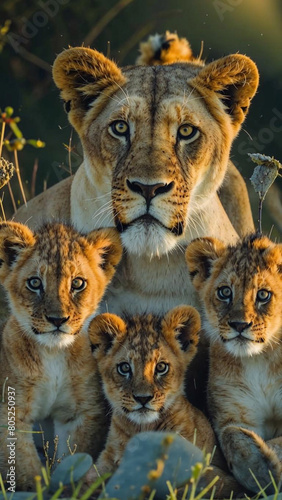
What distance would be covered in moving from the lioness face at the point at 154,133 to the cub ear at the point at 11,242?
1.49 feet

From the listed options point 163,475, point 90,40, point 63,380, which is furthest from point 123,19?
point 163,475

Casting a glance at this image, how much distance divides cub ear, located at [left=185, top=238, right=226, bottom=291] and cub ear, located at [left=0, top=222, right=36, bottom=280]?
0.73 metres

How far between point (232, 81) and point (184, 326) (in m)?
1.32

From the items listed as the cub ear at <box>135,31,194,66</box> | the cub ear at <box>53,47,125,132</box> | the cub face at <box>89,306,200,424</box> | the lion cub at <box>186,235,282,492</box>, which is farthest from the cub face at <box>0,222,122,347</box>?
the cub ear at <box>135,31,194,66</box>

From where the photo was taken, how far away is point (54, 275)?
4.47 metres

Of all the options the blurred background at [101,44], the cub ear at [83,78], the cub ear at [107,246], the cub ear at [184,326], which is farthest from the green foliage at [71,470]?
the blurred background at [101,44]

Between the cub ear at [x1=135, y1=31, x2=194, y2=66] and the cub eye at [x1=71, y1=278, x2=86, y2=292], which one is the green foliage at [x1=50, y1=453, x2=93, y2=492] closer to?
the cub eye at [x1=71, y1=278, x2=86, y2=292]

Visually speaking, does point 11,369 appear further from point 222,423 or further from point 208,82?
point 208,82

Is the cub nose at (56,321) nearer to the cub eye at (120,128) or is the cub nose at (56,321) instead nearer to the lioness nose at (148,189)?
the lioness nose at (148,189)

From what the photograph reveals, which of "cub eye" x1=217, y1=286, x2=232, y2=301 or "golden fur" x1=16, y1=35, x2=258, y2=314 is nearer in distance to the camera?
"cub eye" x1=217, y1=286, x2=232, y2=301

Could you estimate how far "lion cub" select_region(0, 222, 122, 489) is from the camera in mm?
4441

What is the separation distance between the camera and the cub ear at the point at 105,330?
4.63m

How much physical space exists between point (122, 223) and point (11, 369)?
0.83m

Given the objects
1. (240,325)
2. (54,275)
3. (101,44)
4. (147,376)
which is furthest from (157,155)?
(101,44)
